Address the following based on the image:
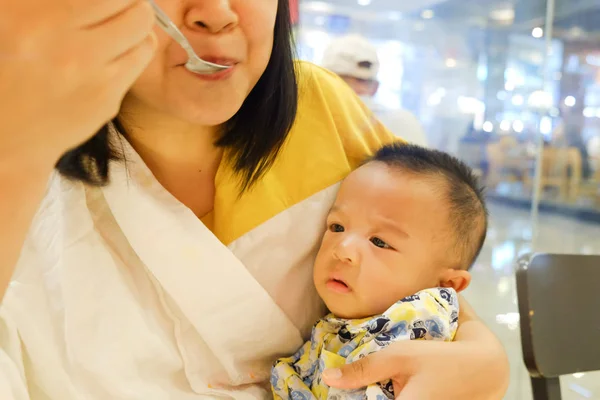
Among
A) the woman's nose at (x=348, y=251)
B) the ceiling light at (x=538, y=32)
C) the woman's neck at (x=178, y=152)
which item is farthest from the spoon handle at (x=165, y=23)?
the ceiling light at (x=538, y=32)

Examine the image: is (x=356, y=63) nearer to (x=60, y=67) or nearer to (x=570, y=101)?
(x=60, y=67)

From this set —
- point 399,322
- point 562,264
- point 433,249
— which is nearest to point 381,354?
point 399,322

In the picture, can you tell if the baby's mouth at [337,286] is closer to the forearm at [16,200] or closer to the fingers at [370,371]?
the fingers at [370,371]

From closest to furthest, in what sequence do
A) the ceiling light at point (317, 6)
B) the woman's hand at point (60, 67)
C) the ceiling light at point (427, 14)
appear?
1. the woman's hand at point (60, 67)
2. the ceiling light at point (317, 6)
3. the ceiling light at point (427, 14)

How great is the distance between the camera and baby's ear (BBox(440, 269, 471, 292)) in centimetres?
76

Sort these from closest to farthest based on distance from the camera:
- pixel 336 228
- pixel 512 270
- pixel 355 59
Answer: pixel 336 228
pixel 355 59
pixel 512 270

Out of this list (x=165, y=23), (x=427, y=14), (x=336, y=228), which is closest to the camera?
(x=165, y=23)

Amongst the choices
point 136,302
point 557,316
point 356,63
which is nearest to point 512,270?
point 356,63

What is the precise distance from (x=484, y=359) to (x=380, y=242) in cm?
20

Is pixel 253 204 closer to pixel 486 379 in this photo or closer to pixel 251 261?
pixel 251 261

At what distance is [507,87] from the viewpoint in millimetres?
4305

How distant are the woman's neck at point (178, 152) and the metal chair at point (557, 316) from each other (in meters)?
0.59

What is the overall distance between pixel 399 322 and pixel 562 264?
19.9 inches

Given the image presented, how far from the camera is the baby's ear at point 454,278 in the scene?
755 mm
